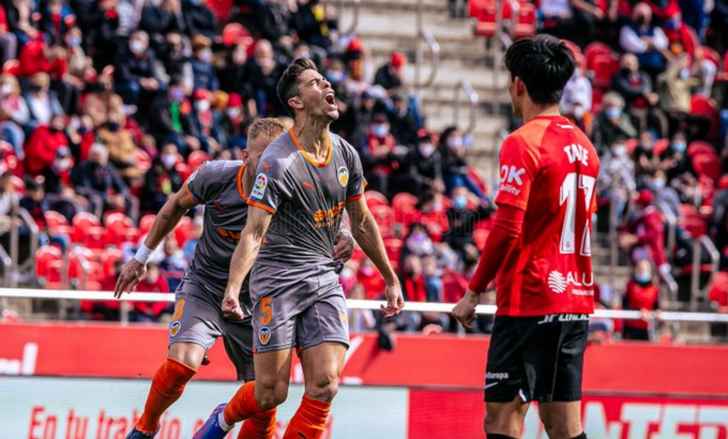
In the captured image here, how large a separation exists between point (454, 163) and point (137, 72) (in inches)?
170

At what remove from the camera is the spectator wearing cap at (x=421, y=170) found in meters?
19.0

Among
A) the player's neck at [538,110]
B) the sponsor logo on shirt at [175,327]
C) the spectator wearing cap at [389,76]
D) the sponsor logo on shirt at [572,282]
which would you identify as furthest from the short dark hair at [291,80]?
the spectator wearing cap at [389,76]

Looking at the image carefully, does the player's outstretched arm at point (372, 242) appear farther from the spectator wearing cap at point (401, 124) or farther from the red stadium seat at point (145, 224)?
the spectator wearing cap at point (401, 124)

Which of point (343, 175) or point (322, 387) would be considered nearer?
point (322, 387)

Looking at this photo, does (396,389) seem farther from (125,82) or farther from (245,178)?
(125,82)

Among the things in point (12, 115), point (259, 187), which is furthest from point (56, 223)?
point (259, 187)

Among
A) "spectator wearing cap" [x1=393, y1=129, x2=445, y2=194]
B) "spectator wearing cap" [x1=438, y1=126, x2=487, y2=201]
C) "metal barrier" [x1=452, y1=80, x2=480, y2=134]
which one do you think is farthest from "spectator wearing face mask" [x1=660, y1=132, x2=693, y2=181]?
"spectator wearing cap" [x1=393, y1=129, x2=445, y2=194]

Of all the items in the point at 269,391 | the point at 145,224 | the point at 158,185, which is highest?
Answer: the point at 158,185

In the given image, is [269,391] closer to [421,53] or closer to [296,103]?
[296,103]

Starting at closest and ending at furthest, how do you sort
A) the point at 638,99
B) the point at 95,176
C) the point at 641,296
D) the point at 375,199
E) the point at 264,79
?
the point at 95,176
the point at 641,296
the point at 375,199
the point at 264,79
the point at 638,99

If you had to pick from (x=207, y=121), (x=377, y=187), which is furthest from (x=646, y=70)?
(x=207, y=121)

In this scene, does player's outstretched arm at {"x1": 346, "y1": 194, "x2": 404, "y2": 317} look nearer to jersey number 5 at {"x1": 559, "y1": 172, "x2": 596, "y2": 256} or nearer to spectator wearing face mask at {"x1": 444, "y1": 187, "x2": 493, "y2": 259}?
jersey number 5 at {"x1": 559, "y1": 172, "x2": 596, "y2": 256}

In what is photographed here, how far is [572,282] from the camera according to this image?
704 cm

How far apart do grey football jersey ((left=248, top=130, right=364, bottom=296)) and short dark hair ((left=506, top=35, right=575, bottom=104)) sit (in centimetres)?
145
